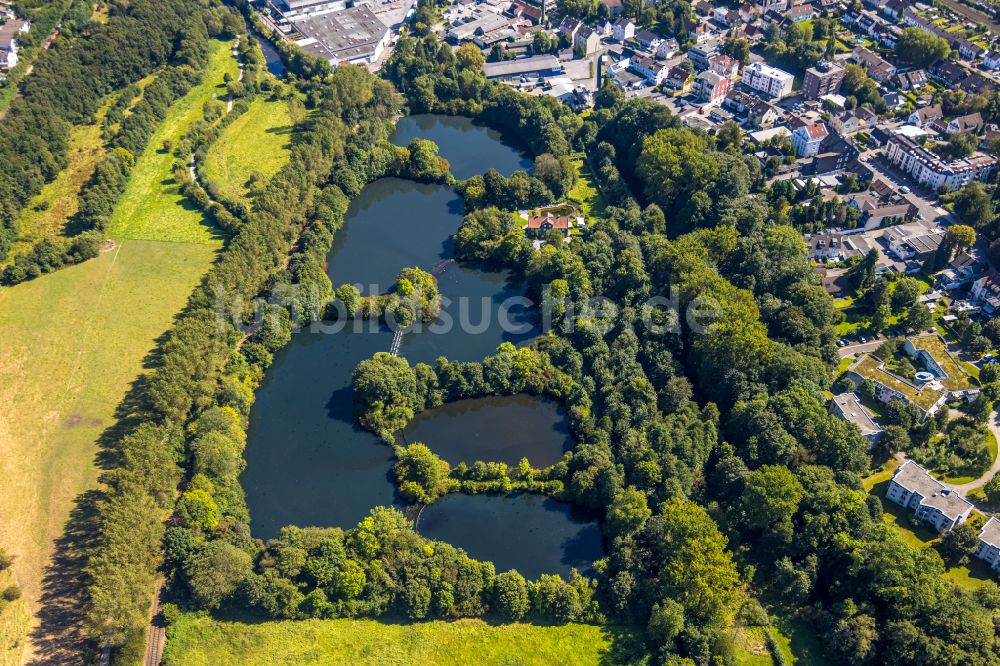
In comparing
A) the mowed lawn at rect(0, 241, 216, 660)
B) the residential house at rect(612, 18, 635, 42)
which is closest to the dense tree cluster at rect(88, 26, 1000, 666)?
the mowed lawn at rect(0, 241, 216, 660)

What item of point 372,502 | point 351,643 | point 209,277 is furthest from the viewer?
point 209,277

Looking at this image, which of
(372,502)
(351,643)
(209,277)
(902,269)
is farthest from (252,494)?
(902,269)

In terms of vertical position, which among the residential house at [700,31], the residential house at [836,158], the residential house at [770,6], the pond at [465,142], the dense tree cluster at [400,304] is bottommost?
the dense tree cluster at [400,304]

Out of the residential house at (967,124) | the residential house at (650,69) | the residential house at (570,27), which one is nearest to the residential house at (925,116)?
the residential house at (967,124)

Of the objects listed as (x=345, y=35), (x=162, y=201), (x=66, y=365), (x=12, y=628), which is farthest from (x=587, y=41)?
(x=12, y=628)

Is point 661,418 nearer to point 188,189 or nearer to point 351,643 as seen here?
point 351,643

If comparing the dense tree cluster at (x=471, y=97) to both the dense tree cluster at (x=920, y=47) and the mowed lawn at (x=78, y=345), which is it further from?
the dense tree cluster at (x=920, y=47)
